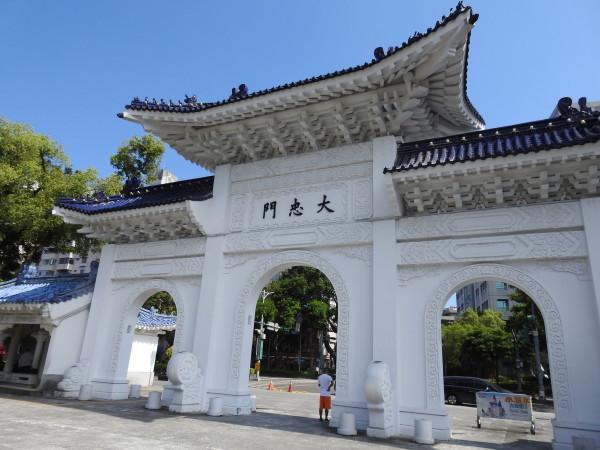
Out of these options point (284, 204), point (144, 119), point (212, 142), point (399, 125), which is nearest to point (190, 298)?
point (284, 204)

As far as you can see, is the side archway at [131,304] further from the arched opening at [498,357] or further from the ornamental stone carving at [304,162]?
the arched opening at [498,357]

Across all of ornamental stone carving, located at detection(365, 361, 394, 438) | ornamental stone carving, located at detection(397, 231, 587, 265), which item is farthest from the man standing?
ornamental stone carving, located at detection(397, 231, 587, 265)

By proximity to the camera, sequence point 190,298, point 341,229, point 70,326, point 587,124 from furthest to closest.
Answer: point 70,326, point 190,298, point 341,229, point 587,124

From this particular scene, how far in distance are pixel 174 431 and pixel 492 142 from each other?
7812 mm

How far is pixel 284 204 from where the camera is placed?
30.2 ft

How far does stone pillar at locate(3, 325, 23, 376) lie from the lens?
11.9m

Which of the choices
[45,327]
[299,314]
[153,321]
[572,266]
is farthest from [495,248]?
[299,314]

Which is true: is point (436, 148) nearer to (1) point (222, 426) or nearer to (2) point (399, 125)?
(2) point (399, 125)

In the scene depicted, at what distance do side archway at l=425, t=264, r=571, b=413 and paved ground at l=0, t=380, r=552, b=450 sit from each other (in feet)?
3.36

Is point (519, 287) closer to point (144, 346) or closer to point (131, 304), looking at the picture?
point (131, 304)

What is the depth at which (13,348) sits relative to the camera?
11961 mm

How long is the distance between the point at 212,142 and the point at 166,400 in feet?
19.7

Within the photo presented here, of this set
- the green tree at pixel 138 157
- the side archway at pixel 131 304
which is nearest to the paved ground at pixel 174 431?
the side archway at pixel 131 304

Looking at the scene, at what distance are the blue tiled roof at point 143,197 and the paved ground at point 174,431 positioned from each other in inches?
182
